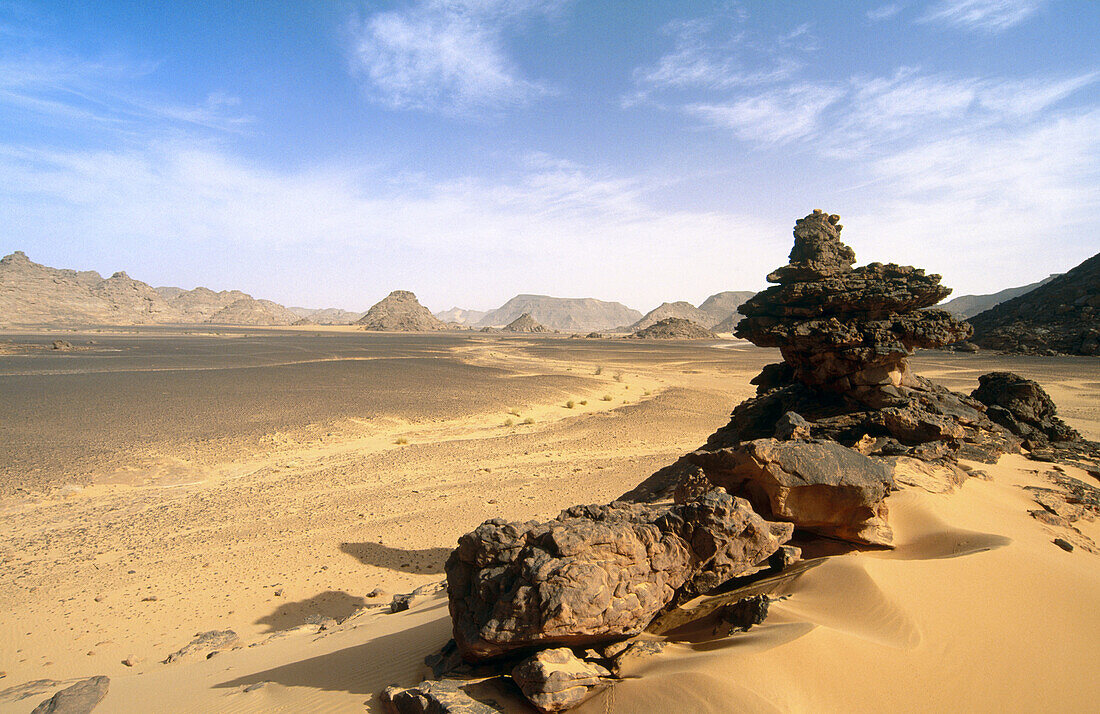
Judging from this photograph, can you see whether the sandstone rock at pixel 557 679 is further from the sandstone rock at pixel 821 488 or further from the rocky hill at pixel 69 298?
the rocky hill at pixel 69 298

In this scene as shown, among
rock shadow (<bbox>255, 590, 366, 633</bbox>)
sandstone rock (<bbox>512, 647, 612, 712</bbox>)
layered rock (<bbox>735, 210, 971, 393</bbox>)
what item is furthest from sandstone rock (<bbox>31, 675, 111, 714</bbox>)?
layered rock (<bbox>735, 210, 971, 393</bbox>)

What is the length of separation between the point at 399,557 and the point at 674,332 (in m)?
110

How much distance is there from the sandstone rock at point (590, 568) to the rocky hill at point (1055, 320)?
57534mm

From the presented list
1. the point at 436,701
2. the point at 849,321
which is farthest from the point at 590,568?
the point at 849,321

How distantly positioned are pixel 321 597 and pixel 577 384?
979 inches

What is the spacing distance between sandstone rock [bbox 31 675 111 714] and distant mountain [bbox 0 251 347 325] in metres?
139

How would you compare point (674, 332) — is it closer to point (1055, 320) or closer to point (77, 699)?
point (1055, 320)

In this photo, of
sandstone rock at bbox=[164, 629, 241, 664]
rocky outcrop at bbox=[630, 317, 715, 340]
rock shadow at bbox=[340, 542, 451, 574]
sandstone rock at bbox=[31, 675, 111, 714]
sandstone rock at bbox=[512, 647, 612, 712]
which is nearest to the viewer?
sandstone rock at bbox=[512, 647, 612, 712]

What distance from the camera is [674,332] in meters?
114

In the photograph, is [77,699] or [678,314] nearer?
[77,699]

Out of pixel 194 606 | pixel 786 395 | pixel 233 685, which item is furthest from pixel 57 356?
pixel 786 395

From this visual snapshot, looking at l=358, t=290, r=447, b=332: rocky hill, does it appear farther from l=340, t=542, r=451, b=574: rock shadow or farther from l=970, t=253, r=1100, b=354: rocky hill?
l=340, t=542, r=451, b=574: rock shadow

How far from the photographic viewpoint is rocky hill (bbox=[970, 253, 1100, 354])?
146 ft

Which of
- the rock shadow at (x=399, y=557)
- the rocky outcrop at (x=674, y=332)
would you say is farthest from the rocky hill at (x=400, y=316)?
the rock shadow at (x=399, y=557)
